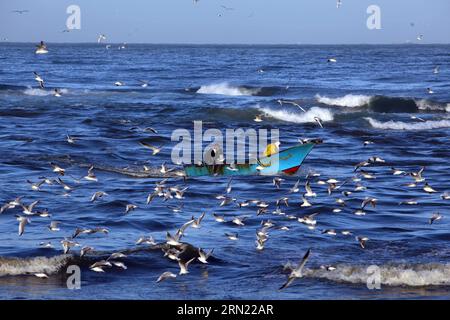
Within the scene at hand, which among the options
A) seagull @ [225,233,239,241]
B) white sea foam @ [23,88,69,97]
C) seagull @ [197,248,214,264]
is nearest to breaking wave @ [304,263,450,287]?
seagull @ [197,248,214,264]

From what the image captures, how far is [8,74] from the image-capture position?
79.8m

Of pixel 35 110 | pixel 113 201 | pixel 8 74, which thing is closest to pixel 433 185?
pixel 113 201

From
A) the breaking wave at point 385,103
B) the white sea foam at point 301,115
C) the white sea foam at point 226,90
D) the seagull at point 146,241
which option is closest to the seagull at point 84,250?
the seagull at point 146,241

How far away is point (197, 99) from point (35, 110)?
13.0 metres

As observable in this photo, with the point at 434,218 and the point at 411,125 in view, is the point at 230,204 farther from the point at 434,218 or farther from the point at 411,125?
the point at 411,125

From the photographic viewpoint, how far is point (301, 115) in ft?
159

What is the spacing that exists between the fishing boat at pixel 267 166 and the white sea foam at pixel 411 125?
52.3ft

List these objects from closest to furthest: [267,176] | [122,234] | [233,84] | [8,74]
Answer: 1. [122,234]
2. [267,176]
3. [233,84]
4. [8,74]

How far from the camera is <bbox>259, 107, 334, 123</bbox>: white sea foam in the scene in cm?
4712

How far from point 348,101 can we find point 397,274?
3836cm

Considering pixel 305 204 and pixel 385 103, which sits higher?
pixel 385 103

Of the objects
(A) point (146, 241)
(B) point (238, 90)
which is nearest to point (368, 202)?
(A) point (146, 241)

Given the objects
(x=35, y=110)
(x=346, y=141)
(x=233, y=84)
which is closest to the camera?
(x=346, y=141)
